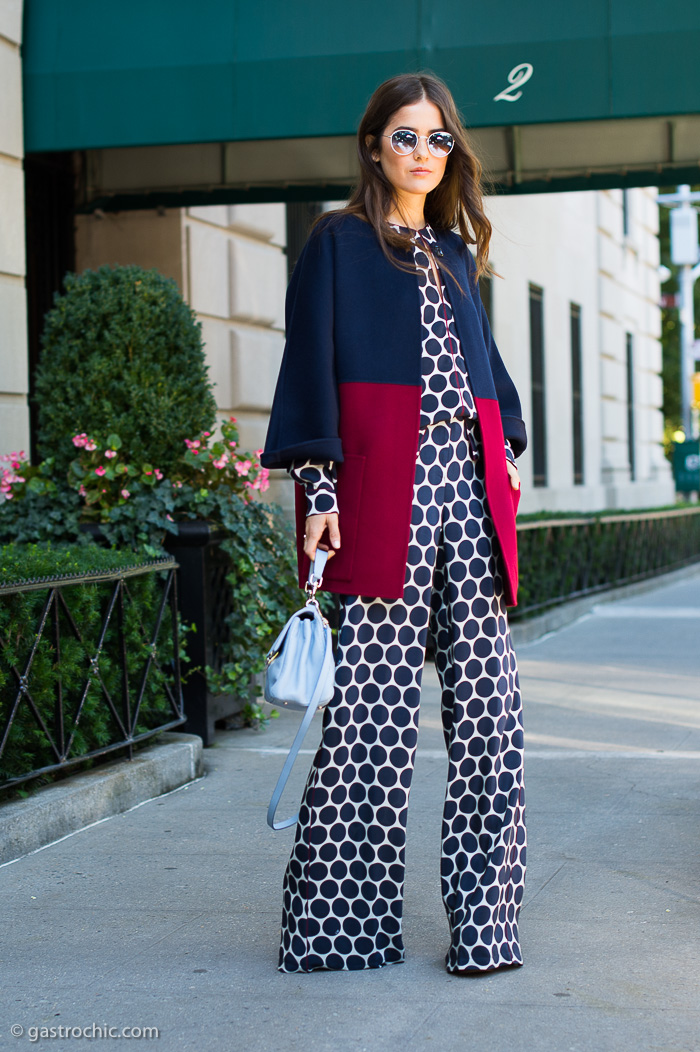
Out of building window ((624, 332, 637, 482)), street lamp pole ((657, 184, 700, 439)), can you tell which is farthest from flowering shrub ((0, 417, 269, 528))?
street lamp pole ((657, 184, 700, 439))

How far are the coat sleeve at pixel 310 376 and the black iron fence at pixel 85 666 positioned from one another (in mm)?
1444

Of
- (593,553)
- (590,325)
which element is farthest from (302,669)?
(590,325)

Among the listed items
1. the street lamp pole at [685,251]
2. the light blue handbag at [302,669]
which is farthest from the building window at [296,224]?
the street lamp pole at [685,251]

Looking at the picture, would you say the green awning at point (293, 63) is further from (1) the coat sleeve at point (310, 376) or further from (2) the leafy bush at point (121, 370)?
(1) the coat sleeve at point (310, 376)

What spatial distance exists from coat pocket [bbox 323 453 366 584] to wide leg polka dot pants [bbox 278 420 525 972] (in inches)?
3.4

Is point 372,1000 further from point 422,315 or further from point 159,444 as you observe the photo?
point 159,444

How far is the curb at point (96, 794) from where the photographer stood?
13.4 feet

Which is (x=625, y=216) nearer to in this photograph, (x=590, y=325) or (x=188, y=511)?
(x=590, y=325)

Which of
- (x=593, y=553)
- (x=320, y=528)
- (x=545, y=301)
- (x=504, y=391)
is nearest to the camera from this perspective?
(x=320, y=528)

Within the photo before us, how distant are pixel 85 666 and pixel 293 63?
3976 millimetres

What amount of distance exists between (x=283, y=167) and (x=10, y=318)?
2566 millimetres

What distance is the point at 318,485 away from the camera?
299 cm

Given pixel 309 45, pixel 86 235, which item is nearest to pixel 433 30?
pixel 309 45

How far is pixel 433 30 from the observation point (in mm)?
6996
